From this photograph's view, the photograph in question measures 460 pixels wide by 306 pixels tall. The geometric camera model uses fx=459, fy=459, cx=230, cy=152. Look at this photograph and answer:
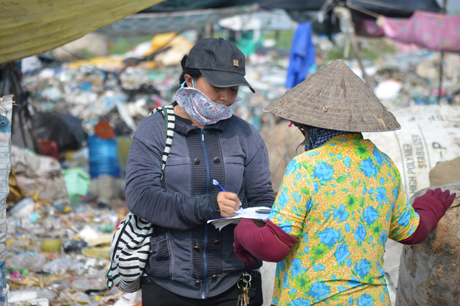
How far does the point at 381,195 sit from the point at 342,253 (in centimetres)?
25

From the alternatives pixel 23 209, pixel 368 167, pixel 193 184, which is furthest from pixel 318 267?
pixel 23 209

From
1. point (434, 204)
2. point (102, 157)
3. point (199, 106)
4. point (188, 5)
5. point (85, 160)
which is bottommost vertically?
point (85, 160)

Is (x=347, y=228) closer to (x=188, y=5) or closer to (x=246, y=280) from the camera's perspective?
(x=246, y=280)

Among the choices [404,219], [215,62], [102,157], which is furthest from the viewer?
[102,157]

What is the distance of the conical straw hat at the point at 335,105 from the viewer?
5.38 feet

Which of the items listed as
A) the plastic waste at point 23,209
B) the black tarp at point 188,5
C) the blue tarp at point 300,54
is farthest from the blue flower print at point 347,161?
the blue tarp at point 300,54

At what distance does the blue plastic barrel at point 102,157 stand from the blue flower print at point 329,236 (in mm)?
5750

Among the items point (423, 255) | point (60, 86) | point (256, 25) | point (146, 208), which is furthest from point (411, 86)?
point (146, 208)

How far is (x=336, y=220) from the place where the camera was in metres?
1.59

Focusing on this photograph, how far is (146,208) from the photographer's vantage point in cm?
188

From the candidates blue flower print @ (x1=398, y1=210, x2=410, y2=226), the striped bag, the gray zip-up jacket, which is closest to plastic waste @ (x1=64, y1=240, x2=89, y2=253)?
the striped bag

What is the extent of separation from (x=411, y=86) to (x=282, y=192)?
12050mm

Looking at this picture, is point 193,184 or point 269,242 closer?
point 269,242

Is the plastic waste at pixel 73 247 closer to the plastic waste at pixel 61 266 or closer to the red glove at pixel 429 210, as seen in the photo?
the plastic waste at pixel 61 266
